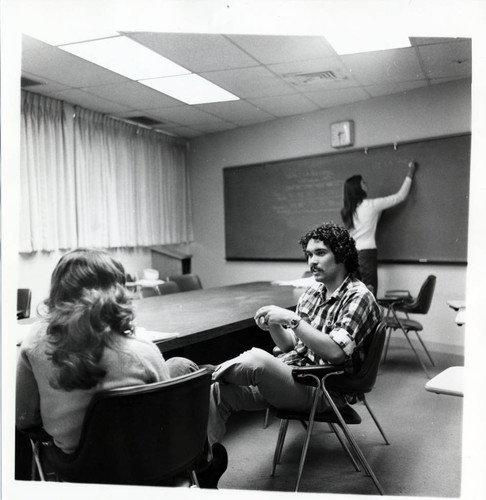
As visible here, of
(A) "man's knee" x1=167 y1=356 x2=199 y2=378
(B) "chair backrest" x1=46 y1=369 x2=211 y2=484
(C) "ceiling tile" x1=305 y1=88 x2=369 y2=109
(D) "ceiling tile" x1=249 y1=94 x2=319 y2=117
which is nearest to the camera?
(B) "chair backrest" x1=46 y1=369 x2=211 y2=484

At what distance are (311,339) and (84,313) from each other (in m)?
0.95

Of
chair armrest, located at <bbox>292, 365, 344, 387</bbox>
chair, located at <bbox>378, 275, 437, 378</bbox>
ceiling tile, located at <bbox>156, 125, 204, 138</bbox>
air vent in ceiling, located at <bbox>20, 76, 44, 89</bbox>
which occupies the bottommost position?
chair, located at <bbox>378, 275, 437, 378</bbox>

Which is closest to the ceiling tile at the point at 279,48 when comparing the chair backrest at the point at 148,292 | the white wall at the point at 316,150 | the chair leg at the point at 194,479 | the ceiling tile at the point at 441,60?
the ceiling tile at the point at 441,60

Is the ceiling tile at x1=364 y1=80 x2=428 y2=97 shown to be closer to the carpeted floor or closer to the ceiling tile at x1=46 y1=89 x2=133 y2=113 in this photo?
the ceiling tile at x1=46 y1=89 x2=133 y2=113

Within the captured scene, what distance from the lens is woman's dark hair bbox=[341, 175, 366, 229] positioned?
12.7 ft

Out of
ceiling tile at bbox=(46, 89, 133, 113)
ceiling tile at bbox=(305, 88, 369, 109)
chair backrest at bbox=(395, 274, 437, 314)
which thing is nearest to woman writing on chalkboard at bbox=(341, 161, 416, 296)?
chair backrest at bbox=(395, 274, 437, 314)

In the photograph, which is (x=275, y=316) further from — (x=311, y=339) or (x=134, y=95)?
(x=134, y=95)

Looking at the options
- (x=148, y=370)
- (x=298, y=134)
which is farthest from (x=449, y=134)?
(x=148, y=370)

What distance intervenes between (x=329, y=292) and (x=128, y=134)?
9.82 ft

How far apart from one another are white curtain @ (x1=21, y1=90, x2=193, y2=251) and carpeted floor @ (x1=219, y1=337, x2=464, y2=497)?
188 cm

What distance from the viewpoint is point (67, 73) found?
3.99 meters

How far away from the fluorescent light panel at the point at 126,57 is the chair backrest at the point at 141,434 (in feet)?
8.71

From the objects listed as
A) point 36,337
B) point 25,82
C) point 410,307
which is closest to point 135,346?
point 36,337

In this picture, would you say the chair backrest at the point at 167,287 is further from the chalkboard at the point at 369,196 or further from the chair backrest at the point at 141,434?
the chair backrest at the point at 141,434
